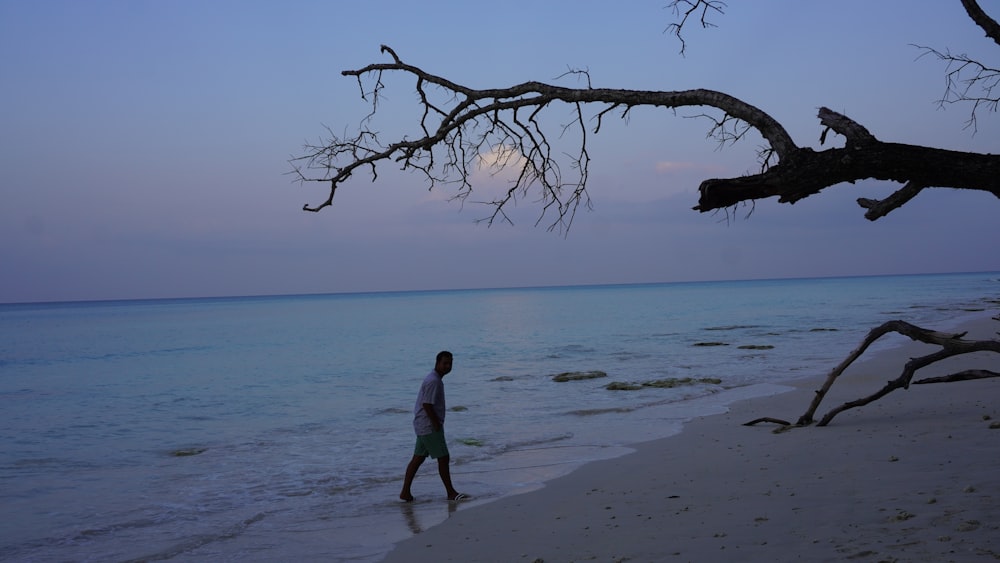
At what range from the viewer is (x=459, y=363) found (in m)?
31.4

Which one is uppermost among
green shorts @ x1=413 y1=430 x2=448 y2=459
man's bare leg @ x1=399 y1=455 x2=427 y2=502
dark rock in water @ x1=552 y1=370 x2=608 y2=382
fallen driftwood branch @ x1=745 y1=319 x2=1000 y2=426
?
fallen driftwood branch @ x1=745 y1=319 x2=1000 y2=426

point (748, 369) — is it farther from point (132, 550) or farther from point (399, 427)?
point (132, 550)

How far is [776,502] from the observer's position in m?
6.88

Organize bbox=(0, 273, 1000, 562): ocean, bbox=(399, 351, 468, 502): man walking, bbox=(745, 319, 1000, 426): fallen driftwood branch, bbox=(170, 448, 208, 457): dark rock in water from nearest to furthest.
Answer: bbox=(745, 319, 1000, 426): fallen driftwood branch < bbox=(0, 273, 1000, 562): ocean < bbox=(399, 351, 468, 502): man walking < bbox=(170, 448, 208, 457): dark rock in water

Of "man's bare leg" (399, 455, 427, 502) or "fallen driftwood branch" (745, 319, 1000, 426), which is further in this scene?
"man's bare leg" (399, 455, 427, 502)

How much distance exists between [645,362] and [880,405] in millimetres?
15780

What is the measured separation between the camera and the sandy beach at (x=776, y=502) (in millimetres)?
5492

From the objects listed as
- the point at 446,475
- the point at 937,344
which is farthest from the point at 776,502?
the point at 446,475

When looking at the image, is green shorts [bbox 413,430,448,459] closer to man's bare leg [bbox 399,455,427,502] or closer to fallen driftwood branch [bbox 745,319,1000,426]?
man's bare leg [bbox 399,455,427,502]

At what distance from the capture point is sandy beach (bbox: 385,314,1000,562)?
549cm

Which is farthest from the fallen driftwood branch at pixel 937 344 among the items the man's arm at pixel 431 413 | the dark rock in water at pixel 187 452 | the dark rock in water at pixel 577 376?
the dark rock in water at pixel 577 376

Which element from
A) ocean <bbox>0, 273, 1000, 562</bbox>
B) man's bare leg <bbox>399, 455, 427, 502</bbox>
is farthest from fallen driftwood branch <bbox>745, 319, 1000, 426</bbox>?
man's bare leg <bbox>399, 455, 427, 502</bbox>

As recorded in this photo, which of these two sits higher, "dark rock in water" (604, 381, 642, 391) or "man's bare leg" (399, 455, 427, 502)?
"man's bare leg" (399, 455, 427, 502)

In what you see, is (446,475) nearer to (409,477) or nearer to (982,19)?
(409,477)
